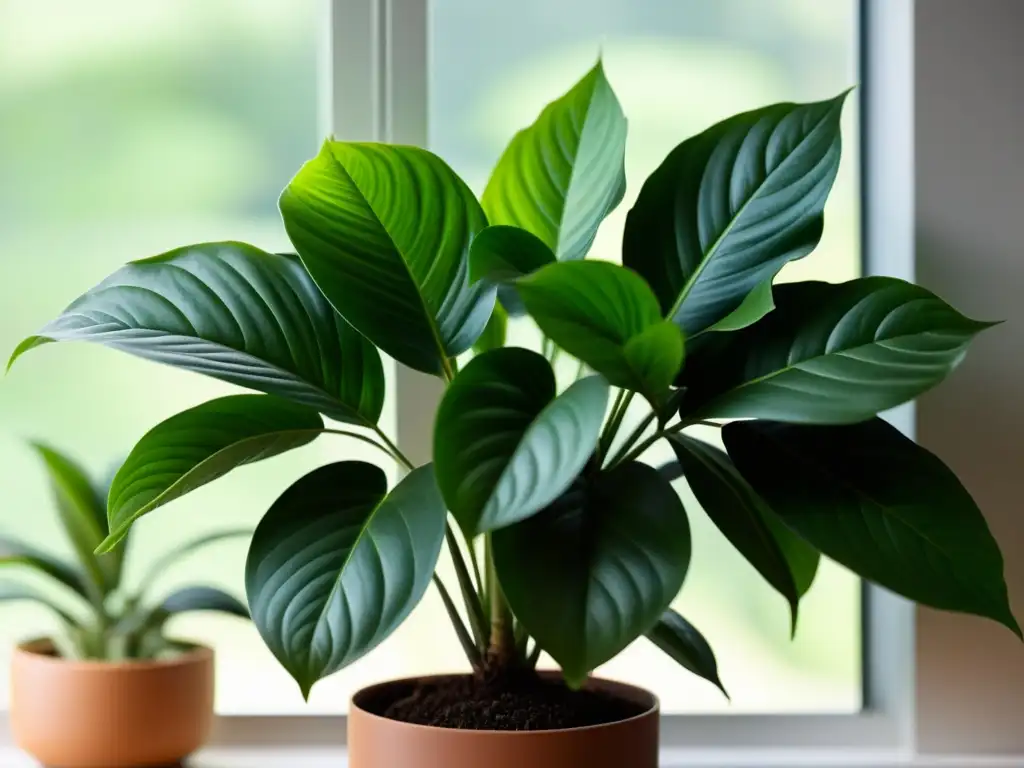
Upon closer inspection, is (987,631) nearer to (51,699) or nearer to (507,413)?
(507,413)

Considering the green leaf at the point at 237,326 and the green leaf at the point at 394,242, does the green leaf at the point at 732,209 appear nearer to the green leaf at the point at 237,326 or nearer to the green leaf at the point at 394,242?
the green leaf at the point at 394,242

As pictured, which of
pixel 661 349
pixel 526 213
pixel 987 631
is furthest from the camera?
pixel 987 631

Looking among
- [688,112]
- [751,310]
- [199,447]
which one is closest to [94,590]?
[199,447]

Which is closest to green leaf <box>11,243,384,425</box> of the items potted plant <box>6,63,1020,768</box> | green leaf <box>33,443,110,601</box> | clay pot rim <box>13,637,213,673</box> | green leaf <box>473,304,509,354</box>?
potted plant <box>6,63,1020,768</box>

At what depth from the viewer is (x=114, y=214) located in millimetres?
1197

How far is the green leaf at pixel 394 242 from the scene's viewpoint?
0.79 m

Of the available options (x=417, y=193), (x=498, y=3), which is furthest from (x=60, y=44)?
(x=417, y=193)

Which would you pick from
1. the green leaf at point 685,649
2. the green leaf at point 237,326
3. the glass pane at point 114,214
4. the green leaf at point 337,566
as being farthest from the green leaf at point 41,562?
the green leaf at point 685,649

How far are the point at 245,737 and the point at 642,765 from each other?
1.90ft

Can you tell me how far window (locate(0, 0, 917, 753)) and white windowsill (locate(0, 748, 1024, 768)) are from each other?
6cm

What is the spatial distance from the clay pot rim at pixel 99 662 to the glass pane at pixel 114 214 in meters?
0.16

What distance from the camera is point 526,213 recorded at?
90 centimetres

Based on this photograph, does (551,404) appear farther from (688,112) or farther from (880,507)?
(688,112)

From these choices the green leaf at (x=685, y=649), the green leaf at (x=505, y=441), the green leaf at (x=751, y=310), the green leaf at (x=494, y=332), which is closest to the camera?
the green leaf at (x=505, y=441)
